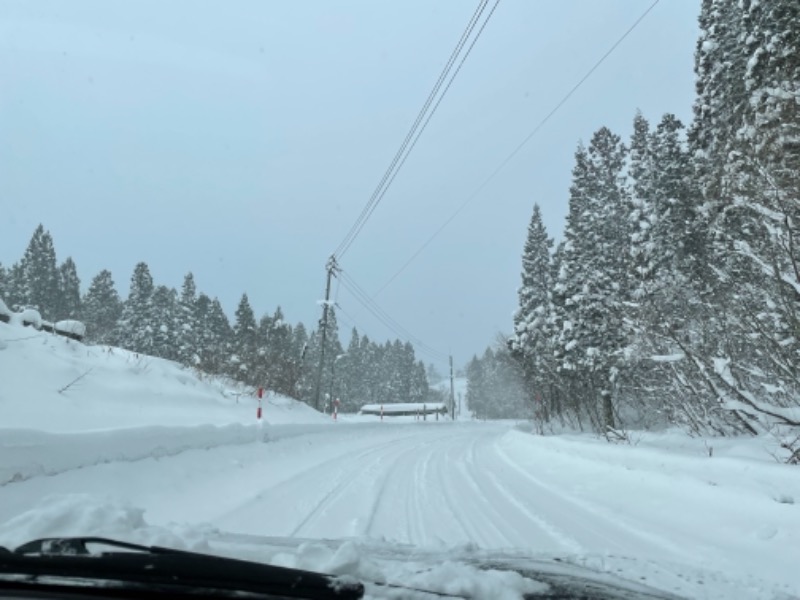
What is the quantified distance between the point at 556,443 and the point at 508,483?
576cm

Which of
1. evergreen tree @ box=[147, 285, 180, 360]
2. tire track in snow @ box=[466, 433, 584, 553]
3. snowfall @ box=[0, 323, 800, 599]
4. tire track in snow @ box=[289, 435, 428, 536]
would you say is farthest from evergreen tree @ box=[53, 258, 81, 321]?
tire track in snow @ box=[466, 433, 584, 553]

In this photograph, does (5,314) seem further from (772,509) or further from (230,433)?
(772,509)

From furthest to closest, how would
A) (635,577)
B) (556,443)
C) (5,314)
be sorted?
(556,443) < (5,314) < (635,577)

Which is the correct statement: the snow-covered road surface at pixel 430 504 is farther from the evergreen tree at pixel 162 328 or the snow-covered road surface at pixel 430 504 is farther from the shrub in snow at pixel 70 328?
the evergreen tree at pixel 162 328

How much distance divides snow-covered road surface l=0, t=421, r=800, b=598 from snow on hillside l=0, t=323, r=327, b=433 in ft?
4.07

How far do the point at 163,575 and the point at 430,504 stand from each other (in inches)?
214

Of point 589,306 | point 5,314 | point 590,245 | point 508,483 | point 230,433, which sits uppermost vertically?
point 590,245

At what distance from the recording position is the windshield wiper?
185cm

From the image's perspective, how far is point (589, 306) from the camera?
25562mm

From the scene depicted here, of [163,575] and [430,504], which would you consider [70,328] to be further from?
[163,575]

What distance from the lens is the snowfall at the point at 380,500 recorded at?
259 centimetres

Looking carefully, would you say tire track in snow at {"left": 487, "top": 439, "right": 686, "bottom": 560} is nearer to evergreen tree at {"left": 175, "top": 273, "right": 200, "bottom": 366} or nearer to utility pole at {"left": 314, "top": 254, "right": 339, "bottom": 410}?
utility pole at {"left": 314, "top": 254, "right": 339, "bottom": 410}

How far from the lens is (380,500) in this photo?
7023 mm

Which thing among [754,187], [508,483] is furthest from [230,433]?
[754,187]
